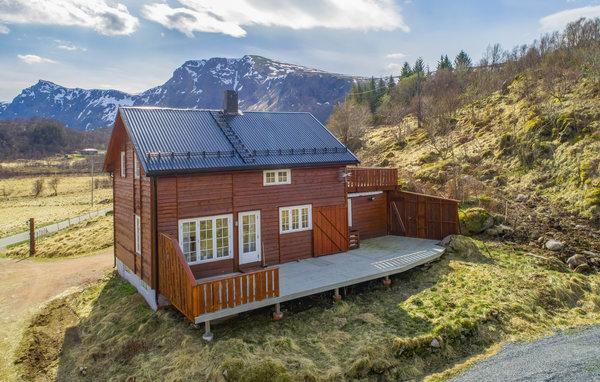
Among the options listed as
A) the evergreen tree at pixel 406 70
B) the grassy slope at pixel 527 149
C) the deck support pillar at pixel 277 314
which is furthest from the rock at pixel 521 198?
the evergreen tree at pixel 406 70

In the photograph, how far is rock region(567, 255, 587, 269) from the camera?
53.8ft

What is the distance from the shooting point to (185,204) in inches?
540

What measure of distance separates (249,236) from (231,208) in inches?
56.5

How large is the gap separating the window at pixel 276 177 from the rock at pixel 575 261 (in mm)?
12449

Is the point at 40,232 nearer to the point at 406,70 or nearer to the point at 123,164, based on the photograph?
the point at 123,164

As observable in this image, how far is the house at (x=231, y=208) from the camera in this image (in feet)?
40.8

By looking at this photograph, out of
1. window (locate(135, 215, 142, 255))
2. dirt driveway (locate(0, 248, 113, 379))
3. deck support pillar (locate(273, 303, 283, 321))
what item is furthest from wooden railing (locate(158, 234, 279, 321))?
dirt driveway (locate(0, 248, 113, 379))

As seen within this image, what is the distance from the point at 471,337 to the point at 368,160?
31712 millimetres

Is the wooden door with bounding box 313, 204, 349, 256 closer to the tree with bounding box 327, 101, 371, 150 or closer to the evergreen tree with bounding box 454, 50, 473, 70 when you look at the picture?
the tree with bounding box 327, 101, 371, 150

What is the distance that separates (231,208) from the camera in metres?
14.7

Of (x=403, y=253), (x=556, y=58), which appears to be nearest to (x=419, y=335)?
(x=403, y=253)

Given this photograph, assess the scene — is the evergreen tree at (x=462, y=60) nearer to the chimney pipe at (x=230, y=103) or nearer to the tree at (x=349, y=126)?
the tree at (x=349, y=126)

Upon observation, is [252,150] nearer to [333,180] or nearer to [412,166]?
[333,180]

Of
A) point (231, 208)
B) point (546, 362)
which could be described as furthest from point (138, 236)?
point (546, 362)
